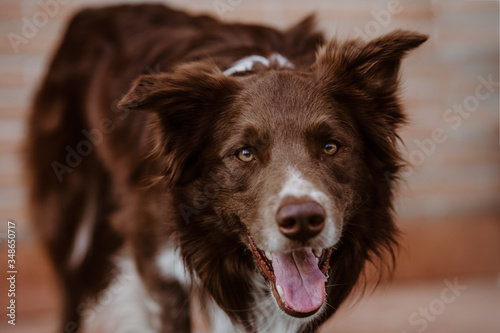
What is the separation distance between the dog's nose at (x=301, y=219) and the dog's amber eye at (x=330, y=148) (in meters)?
0.38

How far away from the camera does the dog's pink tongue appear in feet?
7.38

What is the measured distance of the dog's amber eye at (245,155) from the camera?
2367 mm

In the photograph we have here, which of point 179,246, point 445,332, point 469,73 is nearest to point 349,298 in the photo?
point 179,246

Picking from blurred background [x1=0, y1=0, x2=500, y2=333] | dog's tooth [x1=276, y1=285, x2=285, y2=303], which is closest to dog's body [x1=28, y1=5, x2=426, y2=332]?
dog's tooth [x1=276, y1=285, x2=285, y2=303]

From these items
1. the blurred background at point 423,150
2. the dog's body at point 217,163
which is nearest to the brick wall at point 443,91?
the blurred background at point 423,150

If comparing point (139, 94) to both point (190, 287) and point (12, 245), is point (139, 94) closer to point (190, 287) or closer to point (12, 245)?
point (190, 287)

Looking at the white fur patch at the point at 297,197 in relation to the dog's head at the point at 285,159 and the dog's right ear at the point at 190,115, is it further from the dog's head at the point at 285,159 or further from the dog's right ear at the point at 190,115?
the dog's right ear at the point at 190,115

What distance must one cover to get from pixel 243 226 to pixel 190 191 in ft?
1.11

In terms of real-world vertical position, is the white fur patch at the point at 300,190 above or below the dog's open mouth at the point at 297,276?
above

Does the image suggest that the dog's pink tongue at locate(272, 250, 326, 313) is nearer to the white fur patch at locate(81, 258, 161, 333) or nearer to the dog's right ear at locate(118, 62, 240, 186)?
the dog's right ear at locate(118, 62, 240, 186)

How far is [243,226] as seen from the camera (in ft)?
7.94

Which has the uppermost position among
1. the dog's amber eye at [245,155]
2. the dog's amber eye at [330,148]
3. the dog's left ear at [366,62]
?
the dog's left ear at [366,62]

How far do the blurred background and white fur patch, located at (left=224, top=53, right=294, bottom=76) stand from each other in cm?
185

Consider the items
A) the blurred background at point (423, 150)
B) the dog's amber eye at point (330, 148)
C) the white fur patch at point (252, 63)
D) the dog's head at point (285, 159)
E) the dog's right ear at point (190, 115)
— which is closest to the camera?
the dog's head at point (285, 159)
